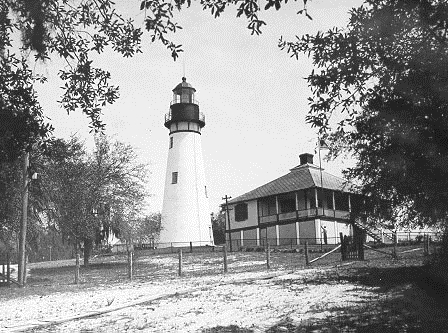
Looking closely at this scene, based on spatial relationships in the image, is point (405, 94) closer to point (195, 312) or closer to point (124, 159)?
point (195, 312)

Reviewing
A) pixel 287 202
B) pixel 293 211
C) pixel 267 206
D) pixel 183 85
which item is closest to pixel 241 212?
pixel 267 206

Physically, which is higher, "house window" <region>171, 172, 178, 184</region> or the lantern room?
the lantern room

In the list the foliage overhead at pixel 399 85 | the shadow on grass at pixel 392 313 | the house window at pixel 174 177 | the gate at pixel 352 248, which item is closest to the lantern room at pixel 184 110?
the house window at pixel 174 177

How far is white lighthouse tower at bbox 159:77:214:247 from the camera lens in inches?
1891

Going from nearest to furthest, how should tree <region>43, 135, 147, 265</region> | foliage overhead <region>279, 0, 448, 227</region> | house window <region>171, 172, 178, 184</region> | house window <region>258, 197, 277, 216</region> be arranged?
foliage overhead <region>279, 0, 448, 227</region>, tree <region>43, 135, 147, 265</region>, house window <region>171, 172, 178, 184</region>, house window <region>258, 197, 277, 216</region>

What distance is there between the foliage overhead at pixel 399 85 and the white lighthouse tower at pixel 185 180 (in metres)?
38.9

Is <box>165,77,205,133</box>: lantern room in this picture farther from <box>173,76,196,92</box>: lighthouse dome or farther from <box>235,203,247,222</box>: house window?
<box>235,203,247,222</box>: house window

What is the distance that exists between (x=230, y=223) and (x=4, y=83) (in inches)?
1965

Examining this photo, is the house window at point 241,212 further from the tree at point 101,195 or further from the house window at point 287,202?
the tree at point 101,195

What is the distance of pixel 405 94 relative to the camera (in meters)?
8.82

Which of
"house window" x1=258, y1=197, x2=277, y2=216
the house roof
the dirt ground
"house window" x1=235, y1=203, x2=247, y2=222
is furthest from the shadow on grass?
"house window" x1=235, y1=203, x2=247, y2=222

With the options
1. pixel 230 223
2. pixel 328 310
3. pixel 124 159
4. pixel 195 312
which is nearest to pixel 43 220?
pixel 124 159

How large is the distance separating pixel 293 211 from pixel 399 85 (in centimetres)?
4152

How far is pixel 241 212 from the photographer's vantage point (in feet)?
179
